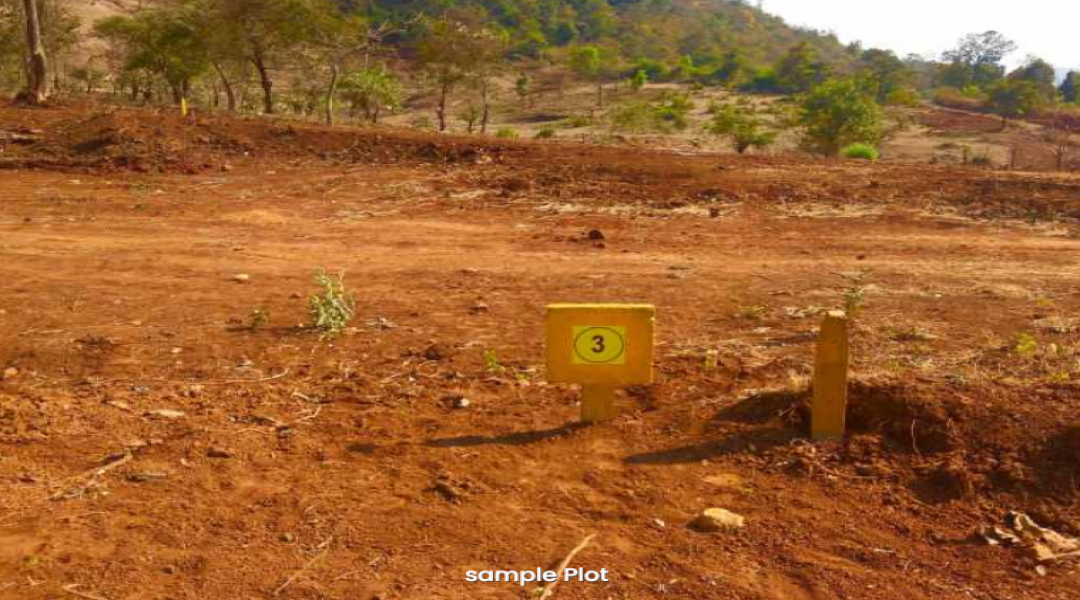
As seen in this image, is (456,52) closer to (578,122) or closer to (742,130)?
(742,130)

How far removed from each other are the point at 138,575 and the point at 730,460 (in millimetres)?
2410

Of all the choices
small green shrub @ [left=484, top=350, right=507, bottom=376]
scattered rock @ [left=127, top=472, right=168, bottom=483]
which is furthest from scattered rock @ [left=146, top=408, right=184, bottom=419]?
small green shrub @ [left=484, top=350, right=507, bottom=376]

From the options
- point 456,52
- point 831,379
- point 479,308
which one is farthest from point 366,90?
point 831,379

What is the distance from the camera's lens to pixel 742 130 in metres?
26.2

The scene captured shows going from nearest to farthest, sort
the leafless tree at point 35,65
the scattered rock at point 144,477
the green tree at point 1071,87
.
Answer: the scattered rock at point 144,477
the leafless tree at point 35,65
the green tree at point 1071,87

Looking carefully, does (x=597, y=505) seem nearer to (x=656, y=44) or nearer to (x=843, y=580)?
(x=843, y=580)

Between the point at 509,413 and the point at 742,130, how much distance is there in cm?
2283

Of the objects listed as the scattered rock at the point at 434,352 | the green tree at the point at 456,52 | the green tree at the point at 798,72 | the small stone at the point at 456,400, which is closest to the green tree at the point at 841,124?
the green tree at the point at 456,52

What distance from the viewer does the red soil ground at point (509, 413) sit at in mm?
3367

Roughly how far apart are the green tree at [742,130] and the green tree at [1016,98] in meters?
12.6

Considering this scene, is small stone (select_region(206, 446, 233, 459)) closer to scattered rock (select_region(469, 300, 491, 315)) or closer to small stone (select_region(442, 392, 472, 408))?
small stone (select_region(442, 392, 472, 408))

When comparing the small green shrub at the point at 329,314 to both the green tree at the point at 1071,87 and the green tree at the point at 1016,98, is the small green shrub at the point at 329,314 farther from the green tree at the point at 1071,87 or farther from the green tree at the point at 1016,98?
the green tree at the point at 1071,87

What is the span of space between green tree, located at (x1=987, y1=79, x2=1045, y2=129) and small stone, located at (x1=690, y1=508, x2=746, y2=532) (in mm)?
46835

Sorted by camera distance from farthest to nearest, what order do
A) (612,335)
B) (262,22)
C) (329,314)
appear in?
(262,22), (329,314), (612,335)
